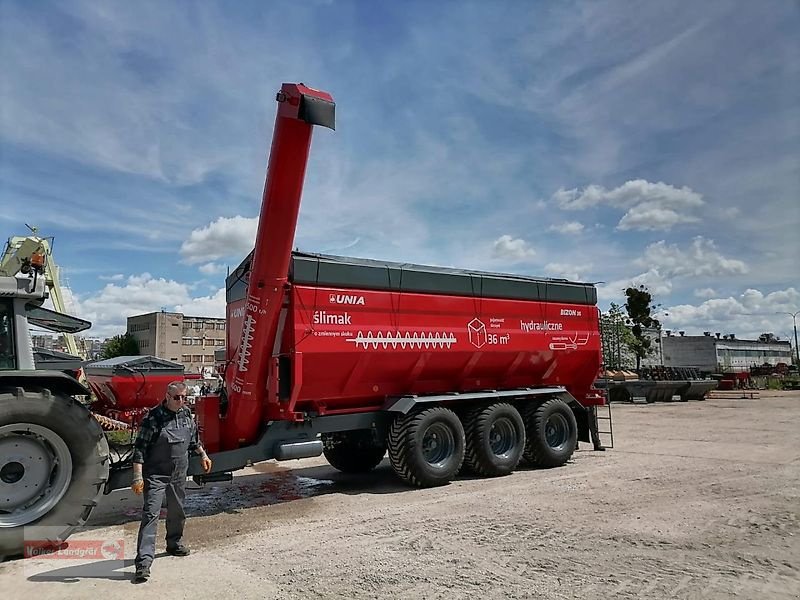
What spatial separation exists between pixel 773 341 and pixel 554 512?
113 m

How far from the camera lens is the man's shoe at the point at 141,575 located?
5.03 metres

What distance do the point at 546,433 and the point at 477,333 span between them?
251 centimetres

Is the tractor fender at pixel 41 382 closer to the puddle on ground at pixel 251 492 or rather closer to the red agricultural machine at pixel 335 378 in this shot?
the red agricultural machine at pixel 335 378

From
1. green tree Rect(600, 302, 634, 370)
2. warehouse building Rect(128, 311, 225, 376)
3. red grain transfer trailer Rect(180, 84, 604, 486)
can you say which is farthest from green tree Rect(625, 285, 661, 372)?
warehouse building Rect(128, 311, 225, 376)

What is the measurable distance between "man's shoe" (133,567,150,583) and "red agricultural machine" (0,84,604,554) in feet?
4.16

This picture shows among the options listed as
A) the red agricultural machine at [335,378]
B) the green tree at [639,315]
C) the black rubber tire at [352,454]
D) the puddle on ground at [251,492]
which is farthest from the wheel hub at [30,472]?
the green tree at [639,315]

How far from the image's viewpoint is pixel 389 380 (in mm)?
9164

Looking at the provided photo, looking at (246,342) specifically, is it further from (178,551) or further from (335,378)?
(178,551)

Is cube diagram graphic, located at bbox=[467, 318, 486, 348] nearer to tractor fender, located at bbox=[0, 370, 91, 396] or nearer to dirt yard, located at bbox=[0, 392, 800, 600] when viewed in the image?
dirt yard, located at bbox=[0, 392, 800, 600]

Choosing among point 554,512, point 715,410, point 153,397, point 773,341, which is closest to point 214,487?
point 153,397

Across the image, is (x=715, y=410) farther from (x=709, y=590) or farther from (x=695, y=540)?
(x=709, y=590)

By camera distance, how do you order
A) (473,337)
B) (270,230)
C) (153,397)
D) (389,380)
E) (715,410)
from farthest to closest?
(715,410)
(153,397)
(473,337)
(389,380)
(270,230)

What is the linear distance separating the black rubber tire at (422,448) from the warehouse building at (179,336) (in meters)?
65.5

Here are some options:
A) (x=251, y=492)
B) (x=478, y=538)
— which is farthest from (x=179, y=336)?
(x=478, y=538)
